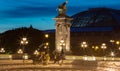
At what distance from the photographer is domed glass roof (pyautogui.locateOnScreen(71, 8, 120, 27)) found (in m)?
128

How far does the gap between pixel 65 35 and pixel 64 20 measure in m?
1.98

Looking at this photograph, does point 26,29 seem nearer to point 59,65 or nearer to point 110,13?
point 110,13

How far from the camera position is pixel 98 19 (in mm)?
129125

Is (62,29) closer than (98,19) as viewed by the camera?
Yes

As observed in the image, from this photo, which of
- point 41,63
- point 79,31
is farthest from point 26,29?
point 41,63

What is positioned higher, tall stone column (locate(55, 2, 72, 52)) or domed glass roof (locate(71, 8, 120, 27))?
domed glass roof (locate(71, 8, 120, 27))

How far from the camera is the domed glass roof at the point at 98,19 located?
12756 cm

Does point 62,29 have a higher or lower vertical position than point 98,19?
lower

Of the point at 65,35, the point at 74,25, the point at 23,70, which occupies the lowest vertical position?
the point at 23,70

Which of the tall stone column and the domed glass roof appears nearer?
the tall stone column

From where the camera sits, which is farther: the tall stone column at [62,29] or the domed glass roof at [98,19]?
the domed glass roof at [98,19]

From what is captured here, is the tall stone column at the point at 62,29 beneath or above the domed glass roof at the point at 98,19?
beneath

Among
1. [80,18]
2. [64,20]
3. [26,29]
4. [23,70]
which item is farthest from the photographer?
[80,18]

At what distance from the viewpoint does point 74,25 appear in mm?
129875
